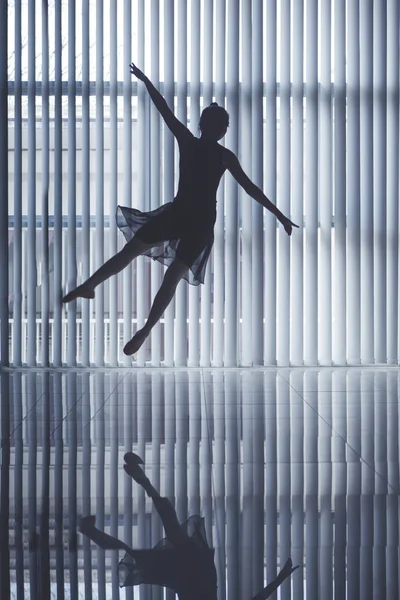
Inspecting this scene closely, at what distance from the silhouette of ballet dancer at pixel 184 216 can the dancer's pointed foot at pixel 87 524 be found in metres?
1.82

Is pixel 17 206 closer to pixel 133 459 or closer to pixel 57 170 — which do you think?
pixel 57 170

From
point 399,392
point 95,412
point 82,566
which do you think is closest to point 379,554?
point 82,566

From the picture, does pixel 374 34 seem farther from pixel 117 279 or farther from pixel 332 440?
pixel 332 440

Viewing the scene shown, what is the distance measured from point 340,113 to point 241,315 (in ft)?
4.29

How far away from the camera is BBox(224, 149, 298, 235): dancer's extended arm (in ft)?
10.9

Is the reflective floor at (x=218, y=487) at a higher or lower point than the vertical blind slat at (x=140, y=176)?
lower

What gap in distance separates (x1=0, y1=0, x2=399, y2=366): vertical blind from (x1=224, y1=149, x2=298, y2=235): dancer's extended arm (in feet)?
3.52

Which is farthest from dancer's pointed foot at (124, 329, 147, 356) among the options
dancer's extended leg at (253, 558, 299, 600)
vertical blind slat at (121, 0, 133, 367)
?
dancer's extended leg at (253, 558, 299, 600)

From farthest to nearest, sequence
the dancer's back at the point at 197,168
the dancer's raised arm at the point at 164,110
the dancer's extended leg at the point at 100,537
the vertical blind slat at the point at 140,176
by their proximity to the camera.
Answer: the vertical blind slat at the point at 140,176 → the dancer's back at the point at 197,168 → the dancer's raised arm at the point at 164,110 → the dancer's extended leg at the point at 100,537

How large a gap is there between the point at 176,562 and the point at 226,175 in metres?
3.42

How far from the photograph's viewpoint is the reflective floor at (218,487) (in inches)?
48.7

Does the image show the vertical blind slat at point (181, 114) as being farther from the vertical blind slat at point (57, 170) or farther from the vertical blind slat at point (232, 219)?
the vertical blind slat at point (57, 170)

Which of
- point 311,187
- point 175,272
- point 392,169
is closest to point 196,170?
point 175,272

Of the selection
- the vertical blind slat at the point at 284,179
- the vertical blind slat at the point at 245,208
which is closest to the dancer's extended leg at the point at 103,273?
the vertical blind slat at the point at 245,208
